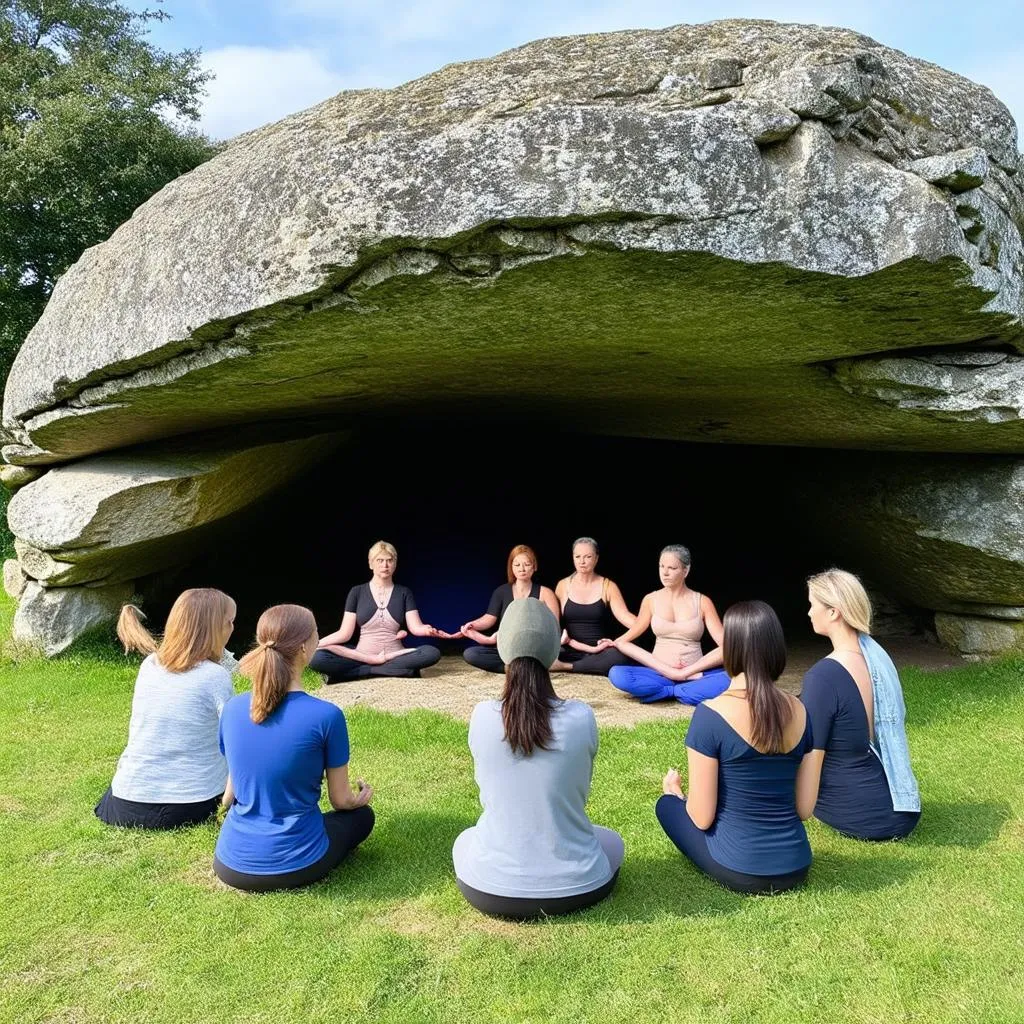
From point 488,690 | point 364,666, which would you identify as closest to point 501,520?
point 364,666

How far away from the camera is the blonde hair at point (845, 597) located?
423 cm

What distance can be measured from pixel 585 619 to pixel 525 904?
4.62 metres

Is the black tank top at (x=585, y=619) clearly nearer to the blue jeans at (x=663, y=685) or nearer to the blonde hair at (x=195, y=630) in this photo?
the blue jeans at (x=663, y=685)

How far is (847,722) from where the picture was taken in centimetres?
418

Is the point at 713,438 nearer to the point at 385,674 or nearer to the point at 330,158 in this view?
the point at 385,674

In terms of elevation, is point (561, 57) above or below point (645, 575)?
above

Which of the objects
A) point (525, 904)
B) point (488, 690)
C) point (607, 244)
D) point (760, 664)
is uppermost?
point (607, 244)

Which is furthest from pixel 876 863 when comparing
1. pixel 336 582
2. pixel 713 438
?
pixel 336 582

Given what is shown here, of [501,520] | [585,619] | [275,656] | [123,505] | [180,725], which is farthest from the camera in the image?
[501,520]

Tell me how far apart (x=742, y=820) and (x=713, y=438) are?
18.8ft

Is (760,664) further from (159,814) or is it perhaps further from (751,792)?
(159,814)

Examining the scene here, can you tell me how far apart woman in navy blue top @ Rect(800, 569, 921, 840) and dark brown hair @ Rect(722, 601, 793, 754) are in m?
0.61

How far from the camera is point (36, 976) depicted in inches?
129

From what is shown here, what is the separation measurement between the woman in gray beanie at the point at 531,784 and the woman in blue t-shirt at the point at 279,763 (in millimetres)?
663
